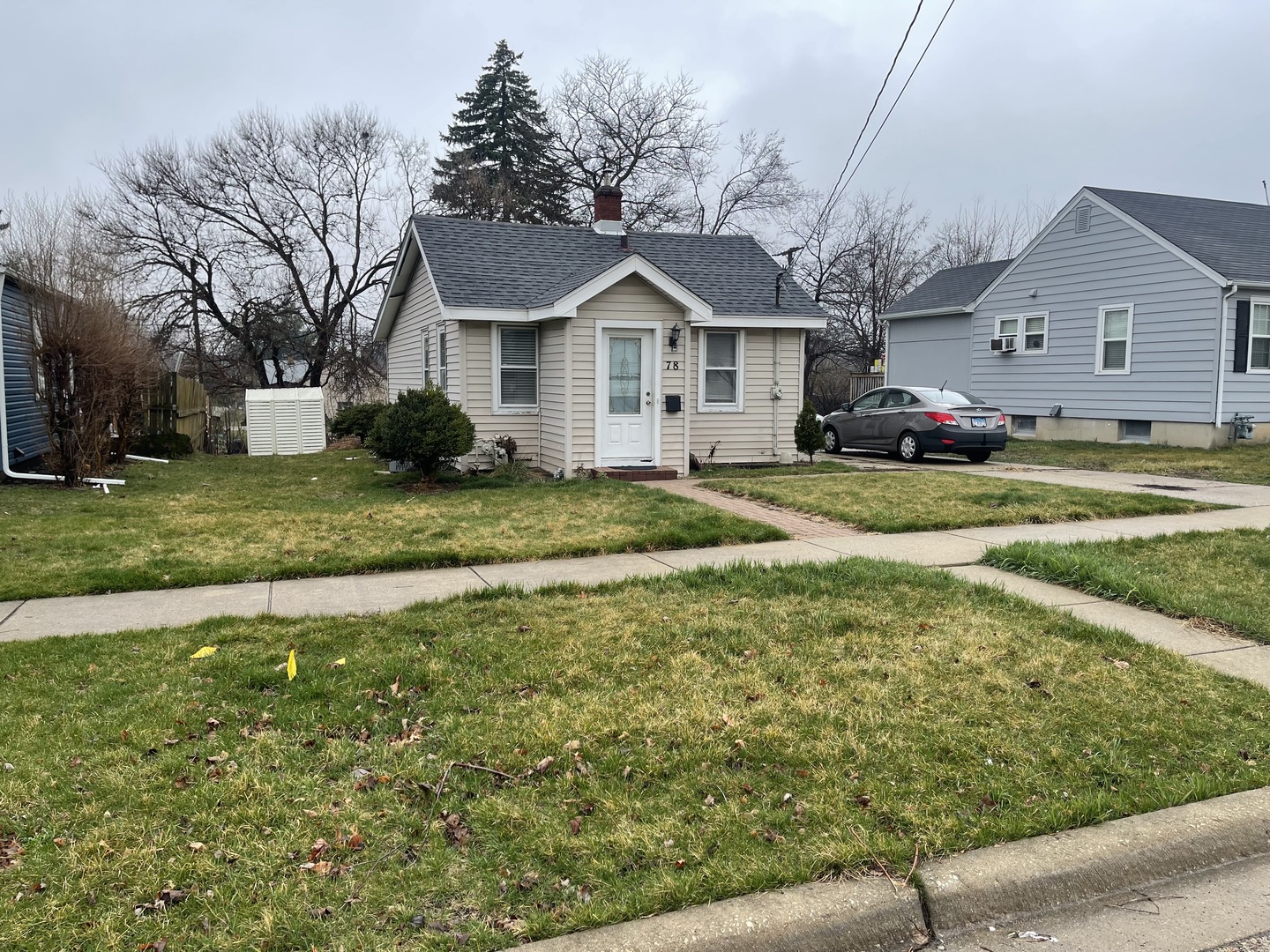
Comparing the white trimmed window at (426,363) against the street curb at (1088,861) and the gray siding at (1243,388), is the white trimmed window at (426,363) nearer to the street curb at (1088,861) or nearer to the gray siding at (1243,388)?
the street curb at (1088,861)

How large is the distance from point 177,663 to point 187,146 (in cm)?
2733

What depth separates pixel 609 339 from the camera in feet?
43.5

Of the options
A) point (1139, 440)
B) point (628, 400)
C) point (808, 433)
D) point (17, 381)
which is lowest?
point (1139, 440)

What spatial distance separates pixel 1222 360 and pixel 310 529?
17.2 m

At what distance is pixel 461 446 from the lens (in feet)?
39.6

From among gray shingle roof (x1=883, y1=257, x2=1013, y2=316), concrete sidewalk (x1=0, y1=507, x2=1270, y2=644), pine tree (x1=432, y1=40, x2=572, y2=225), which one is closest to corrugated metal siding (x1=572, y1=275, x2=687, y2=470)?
concrete sidewalk (x1=0, y1=507, x2=1270, y2=644)

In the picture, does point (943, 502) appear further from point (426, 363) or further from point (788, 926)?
point (426, 363)

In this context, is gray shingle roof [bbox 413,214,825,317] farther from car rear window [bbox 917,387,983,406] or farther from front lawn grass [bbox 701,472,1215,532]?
front lawn grass [bbox 701,472,1215,532]

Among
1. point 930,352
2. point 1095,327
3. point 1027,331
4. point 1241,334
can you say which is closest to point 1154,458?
point 1241,334

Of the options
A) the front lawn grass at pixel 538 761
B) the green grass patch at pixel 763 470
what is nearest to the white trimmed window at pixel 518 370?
the green grass patch at pixel 763 470

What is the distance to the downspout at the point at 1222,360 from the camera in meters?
17.1

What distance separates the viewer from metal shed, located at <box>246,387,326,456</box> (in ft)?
68.9

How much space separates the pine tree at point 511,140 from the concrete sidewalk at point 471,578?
29551mm

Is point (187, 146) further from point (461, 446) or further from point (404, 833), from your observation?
point (404, 833)
